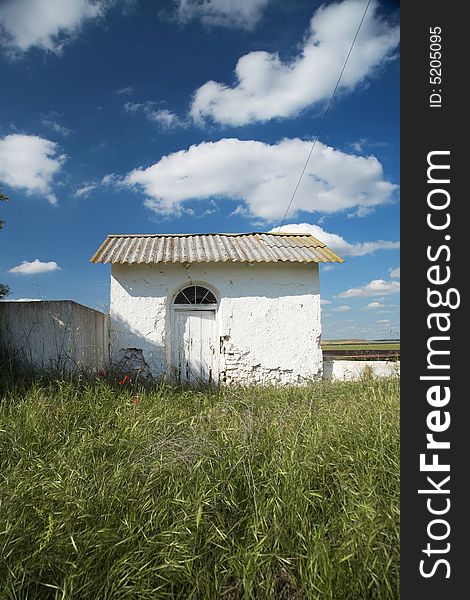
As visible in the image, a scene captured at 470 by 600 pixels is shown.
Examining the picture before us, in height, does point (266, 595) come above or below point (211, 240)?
below

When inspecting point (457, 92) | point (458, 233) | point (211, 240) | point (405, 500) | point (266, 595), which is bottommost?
point (266, 595)

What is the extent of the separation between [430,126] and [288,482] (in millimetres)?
2417

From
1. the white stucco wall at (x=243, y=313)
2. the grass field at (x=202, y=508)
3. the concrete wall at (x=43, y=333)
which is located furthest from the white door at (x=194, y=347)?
the grass field at (x=202, y=508)

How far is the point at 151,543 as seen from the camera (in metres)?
2.53

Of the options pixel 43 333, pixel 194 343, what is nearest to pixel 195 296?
pixel 194 343

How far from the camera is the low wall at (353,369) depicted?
8.38 metres

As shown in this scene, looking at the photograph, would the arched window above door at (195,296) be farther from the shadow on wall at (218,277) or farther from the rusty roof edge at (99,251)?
the rusty roof edge at (99,251)

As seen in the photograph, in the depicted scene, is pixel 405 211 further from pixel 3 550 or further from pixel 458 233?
pixel 3 550

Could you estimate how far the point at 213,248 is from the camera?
9.31 metres

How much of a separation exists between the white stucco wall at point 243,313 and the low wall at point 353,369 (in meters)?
0.33

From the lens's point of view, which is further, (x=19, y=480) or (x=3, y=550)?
(x=19, y=480)

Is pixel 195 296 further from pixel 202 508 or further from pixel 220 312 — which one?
pixel 202 508

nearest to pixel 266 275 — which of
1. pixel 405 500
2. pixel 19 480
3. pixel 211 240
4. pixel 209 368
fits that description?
pixel 211 240

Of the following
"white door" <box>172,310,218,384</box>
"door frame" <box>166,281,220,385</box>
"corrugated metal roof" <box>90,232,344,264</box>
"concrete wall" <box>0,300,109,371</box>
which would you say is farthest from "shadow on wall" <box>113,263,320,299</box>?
"concrete wall" <box>0,300,109,371</box>
